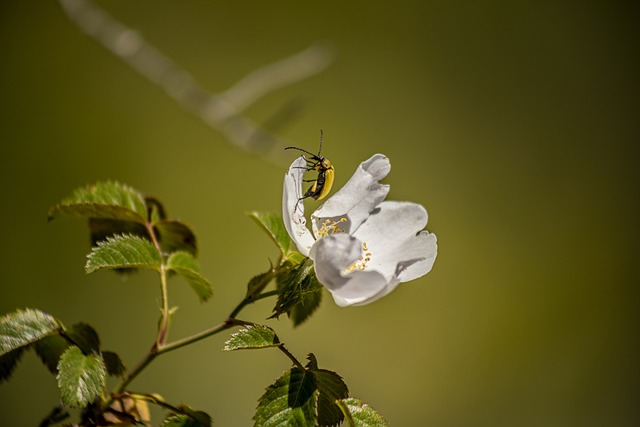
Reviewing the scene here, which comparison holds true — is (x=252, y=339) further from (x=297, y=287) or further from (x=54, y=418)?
(x=54, y=418)

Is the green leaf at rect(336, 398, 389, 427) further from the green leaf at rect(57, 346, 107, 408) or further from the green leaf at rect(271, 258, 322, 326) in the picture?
the green leaf at rect(57, 346, 107, 408)

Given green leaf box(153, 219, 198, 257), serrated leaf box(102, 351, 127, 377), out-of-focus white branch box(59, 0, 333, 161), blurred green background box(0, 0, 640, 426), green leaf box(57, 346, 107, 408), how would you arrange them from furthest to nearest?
blurred green background box(0, 0, 640, 426), out-of-focus white branch box(59, 0, 333, 161), green leaf box(153, 219, 198, 257), serrated leaf box(102, 351, 127, 377), green leaf box(57, 346, 107, 408)

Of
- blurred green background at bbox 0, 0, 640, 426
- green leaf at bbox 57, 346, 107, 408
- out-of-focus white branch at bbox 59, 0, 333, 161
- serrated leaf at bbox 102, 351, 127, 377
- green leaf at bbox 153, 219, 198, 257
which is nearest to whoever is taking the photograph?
green leaf at bbox 57, 346, 107, 408

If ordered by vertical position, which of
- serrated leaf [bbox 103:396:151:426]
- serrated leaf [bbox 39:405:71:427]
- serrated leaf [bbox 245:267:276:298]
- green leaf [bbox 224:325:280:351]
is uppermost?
serrated leaf [bbox 245:267:276:298]

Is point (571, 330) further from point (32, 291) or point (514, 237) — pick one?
point (32, 291)

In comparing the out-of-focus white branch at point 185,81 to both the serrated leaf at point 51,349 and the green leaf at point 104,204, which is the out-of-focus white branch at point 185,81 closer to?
the green leaf at point 104,204

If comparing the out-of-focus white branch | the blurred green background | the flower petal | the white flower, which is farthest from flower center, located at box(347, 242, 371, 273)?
the blurred green background
